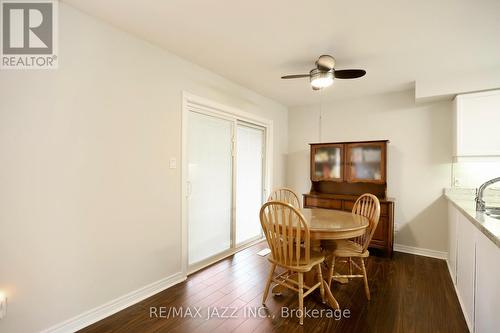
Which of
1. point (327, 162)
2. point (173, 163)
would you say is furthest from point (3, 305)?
point (327, 162)

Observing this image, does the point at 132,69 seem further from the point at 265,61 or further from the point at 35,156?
the point at 265,61

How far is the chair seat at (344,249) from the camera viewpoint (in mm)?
2201

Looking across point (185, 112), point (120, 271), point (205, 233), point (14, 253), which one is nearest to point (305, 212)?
point (205, 233)

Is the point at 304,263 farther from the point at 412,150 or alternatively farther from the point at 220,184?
the point at 412,150

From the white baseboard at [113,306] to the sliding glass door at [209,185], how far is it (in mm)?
426

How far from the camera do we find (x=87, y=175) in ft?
6.12

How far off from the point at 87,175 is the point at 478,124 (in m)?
4.18

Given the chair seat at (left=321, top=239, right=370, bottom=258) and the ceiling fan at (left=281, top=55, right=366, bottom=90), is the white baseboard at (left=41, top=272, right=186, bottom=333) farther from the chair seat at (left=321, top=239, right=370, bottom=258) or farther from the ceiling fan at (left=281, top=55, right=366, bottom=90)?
the ceiling fan at (left=281, top=55, right=366, bottom=90)

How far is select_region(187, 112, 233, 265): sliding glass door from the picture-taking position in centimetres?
286

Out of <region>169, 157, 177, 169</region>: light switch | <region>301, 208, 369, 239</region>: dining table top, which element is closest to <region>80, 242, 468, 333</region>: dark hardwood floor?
<region>301, 208, 369, 239</region>: dining table top

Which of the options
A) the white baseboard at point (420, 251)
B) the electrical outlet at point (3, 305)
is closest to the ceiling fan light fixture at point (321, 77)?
the white baseboard at point (420, 251)

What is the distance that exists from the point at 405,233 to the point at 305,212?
195 centimetres

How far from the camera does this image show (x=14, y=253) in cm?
154

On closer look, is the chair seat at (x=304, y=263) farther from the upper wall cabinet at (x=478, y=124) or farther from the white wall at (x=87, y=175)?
the upper wall cabinet at (x=478, y=124)
